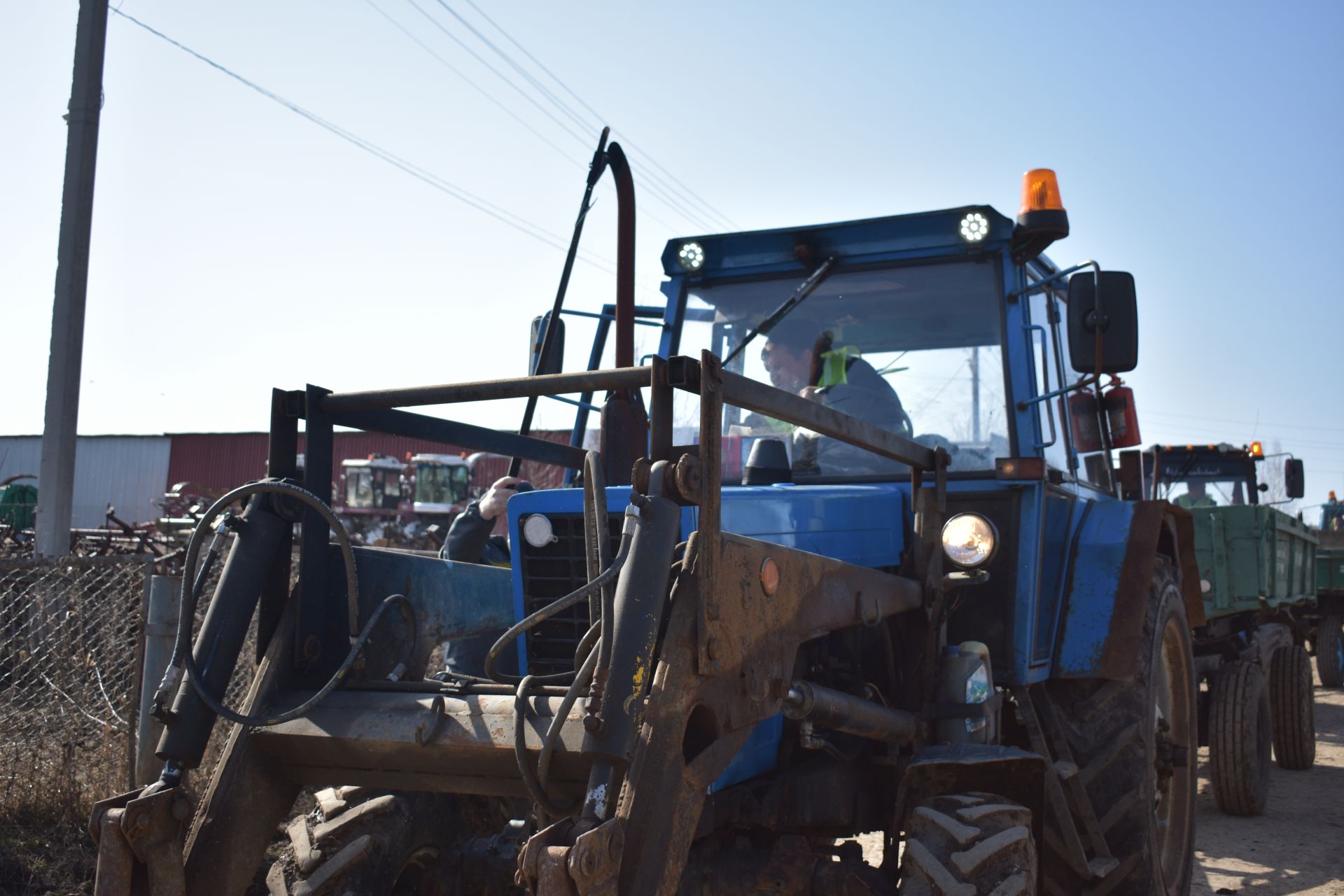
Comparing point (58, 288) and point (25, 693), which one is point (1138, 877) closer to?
point (25, 693)

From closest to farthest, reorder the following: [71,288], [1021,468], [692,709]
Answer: [692,709], [1021,468], [71,288]

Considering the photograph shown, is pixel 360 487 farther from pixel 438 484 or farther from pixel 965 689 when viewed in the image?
pixel 965 689

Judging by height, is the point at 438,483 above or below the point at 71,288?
below

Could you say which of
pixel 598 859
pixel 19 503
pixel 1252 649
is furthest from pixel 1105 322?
pixel 19 503

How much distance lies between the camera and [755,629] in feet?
8.02

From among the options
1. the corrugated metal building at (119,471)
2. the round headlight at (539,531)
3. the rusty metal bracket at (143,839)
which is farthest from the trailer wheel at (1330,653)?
the corrugated metal building at (119,471)

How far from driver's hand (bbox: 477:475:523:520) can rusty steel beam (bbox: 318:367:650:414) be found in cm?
109

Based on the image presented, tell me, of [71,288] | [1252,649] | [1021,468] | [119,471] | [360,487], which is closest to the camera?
[1021,468]

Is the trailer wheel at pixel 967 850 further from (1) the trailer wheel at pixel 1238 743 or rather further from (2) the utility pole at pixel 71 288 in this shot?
(2) the utility pole at pixel 71 288

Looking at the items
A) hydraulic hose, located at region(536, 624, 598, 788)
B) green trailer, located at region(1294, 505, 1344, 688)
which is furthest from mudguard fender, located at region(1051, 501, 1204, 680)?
green trailer, located at region(1294, 505, 1344, 688)

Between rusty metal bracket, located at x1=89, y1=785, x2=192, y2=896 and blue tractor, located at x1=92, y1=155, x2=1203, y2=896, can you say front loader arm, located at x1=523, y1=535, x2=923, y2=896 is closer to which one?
blue tractor, located at x1=92, y1=155, x2=1203, y2=896

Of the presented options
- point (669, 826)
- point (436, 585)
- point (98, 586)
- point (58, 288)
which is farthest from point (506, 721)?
point (58, 288)

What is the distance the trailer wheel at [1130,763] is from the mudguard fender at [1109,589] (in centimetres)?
11

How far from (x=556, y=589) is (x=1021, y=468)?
1.71m
